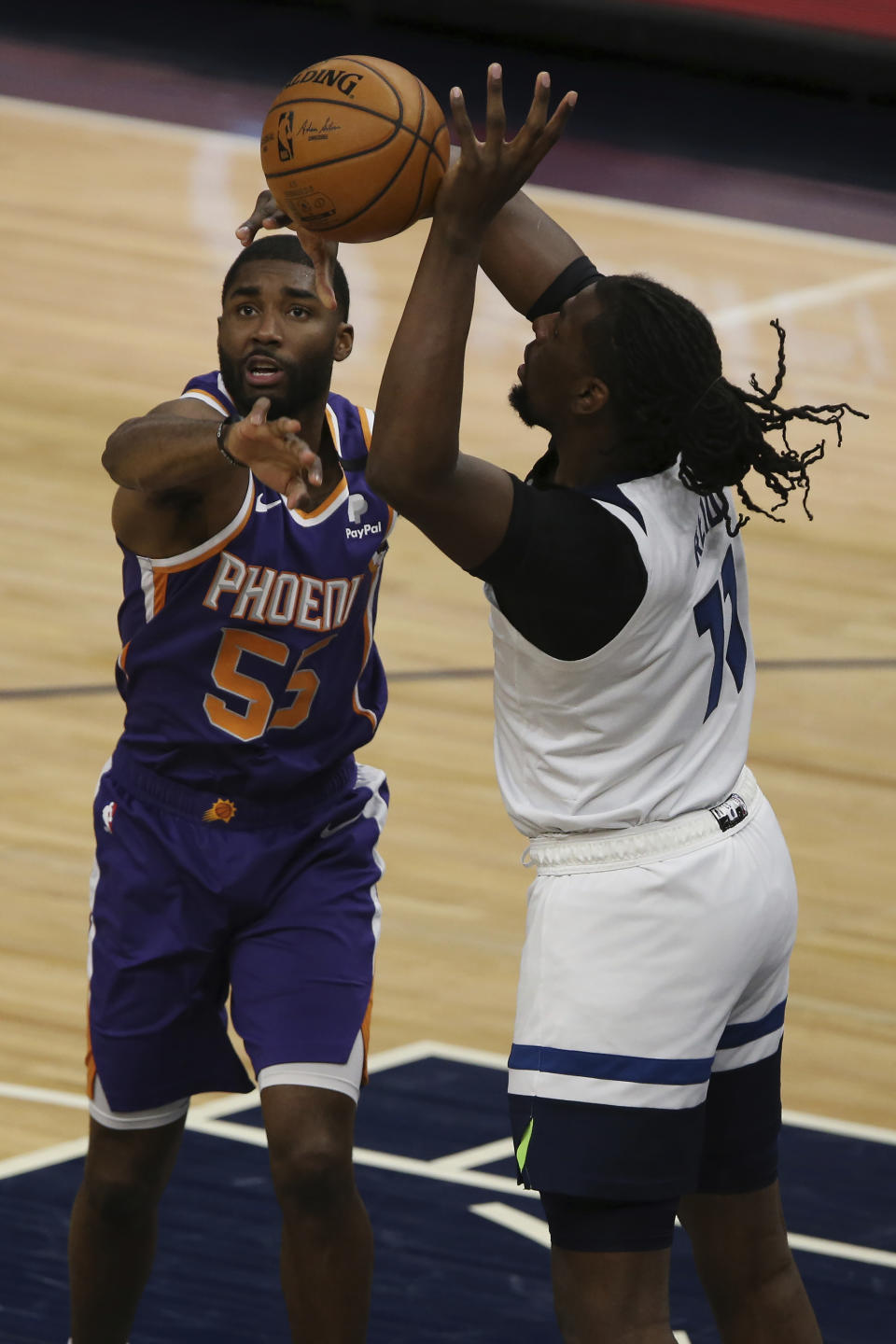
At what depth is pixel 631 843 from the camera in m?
3.23

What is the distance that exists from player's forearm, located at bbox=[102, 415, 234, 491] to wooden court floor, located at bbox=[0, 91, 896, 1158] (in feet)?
5.79

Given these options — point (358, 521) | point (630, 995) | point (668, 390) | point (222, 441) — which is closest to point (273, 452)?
point (222, 441)

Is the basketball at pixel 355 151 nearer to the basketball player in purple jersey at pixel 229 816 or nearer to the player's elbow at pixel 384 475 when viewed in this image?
the basketball player in purple jersey at pixel 229 816

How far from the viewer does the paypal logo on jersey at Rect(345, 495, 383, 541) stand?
390 cm

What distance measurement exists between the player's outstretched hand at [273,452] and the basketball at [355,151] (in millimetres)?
351

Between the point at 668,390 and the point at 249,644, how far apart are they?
915 mm

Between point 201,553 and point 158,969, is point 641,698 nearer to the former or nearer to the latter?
point 201,553

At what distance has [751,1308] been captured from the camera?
3.44m

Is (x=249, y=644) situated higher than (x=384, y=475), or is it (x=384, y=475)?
(x=384, y=475)

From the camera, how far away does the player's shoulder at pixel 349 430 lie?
157 inches

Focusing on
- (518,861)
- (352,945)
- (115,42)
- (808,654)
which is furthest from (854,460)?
(115,42)

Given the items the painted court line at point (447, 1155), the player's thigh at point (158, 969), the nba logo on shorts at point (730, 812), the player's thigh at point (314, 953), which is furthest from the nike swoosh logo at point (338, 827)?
the painted court line at point (447, 1155)

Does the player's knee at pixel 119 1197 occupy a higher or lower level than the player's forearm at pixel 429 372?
lower

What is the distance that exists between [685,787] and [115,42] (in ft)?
48.0
